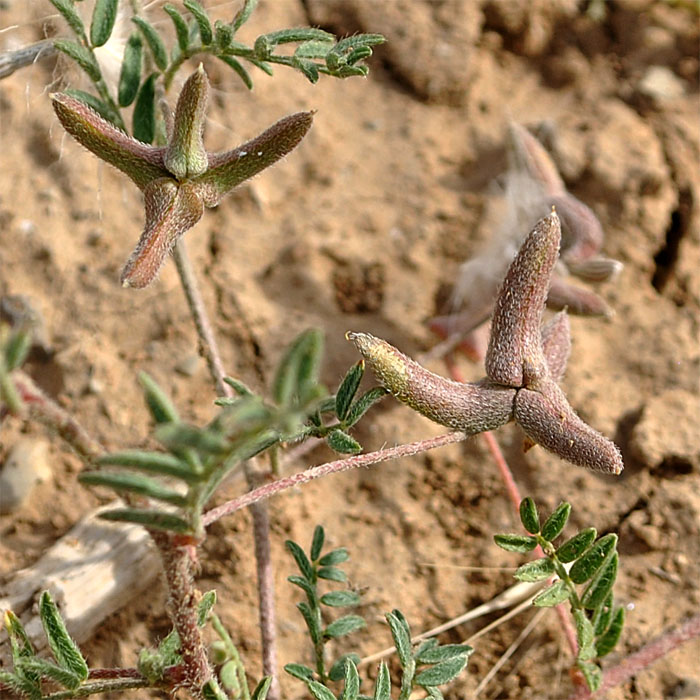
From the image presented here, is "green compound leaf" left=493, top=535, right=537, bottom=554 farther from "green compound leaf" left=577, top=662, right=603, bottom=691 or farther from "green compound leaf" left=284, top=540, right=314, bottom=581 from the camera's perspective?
"green compound leaf" left=284, top=540, right=314, bottom=581

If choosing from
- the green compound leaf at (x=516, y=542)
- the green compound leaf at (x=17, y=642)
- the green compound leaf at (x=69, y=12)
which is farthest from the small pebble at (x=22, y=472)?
the green compound leaf at (x=516, y=542)

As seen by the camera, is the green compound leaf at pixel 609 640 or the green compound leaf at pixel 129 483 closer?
the green compound leaf at pixel 129 483

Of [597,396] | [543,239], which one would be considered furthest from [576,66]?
[543,239]

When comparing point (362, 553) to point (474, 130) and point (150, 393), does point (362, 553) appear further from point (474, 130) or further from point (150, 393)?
point (474, 130)

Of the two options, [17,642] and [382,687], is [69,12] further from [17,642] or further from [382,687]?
[382,687]

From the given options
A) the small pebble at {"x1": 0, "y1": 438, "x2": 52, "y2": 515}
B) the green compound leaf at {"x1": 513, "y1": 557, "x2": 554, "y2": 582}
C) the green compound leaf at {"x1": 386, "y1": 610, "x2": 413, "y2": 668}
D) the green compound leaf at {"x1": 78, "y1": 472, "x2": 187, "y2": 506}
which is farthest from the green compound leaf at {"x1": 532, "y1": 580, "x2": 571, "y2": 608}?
the small pebble at {"x1": 0, "y1": 438, "x2": 52, "y2": 515}

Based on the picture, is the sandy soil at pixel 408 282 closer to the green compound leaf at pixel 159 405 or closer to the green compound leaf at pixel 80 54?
the green compound leaf at pixel 80 54
